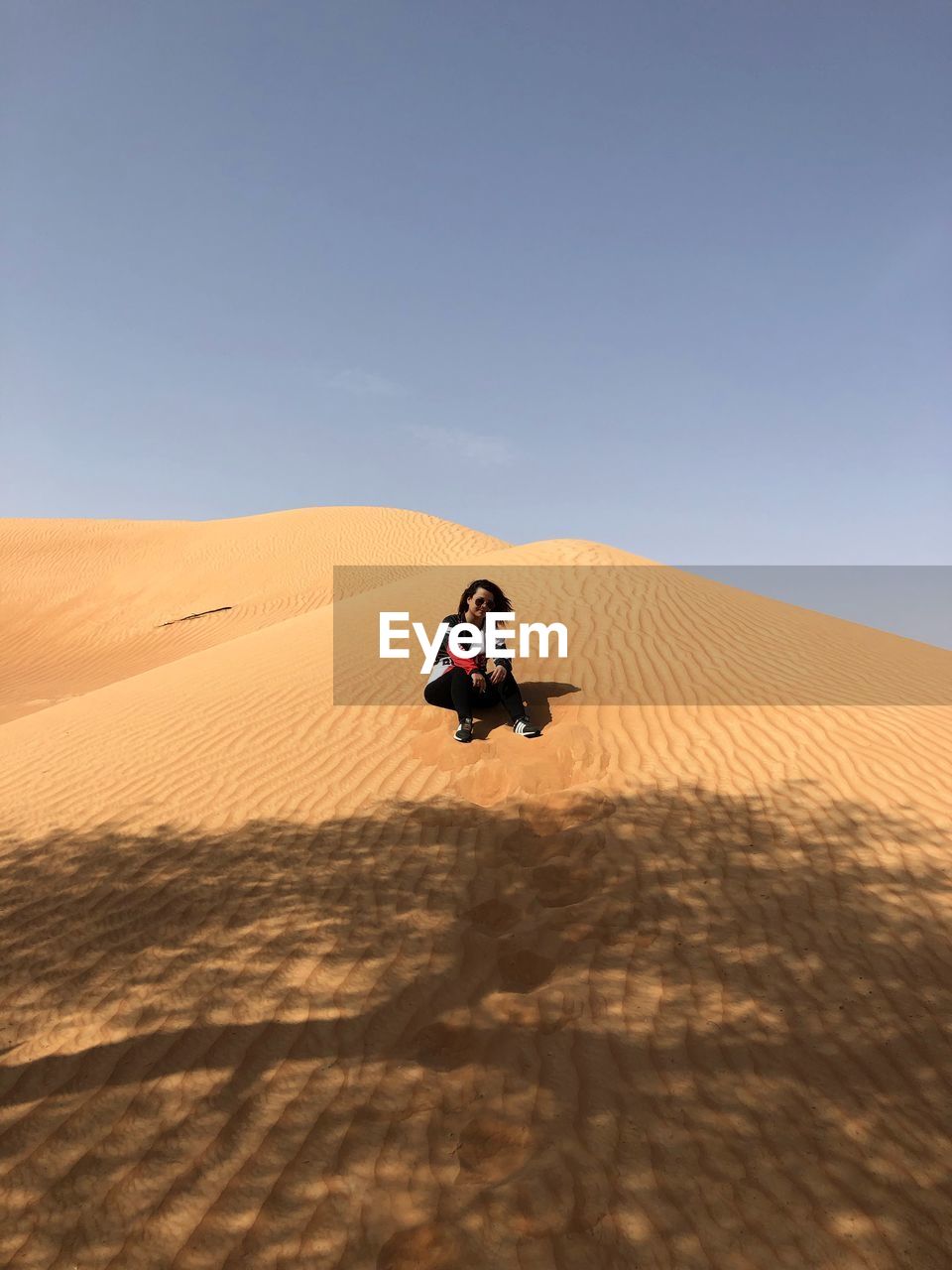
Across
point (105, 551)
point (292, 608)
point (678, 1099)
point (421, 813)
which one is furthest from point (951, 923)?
point (105, 551)

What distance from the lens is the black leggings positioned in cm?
733

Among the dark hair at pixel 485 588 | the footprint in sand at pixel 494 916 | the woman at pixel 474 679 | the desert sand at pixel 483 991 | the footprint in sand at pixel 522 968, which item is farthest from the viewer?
the dark hair at pixel 485 588

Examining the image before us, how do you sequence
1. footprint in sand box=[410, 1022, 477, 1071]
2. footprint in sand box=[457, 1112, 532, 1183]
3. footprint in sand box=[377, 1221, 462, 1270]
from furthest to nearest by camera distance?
footprint in sand box=[410, 1022, 477, 1071]
footprint in sand box=[457, 1112, 532, 1183]
footprint in sand box=[377, 1221, 462, 1270]

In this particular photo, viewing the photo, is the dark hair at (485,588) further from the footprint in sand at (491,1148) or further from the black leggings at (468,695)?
the footprint in sand at (491,1148)

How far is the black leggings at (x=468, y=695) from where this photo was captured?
733cm

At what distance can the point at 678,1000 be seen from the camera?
12.5ft

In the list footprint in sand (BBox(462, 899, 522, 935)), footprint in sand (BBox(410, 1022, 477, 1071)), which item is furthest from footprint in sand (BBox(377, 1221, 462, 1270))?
footprint in sand (BBox(462, 899, 522, 935))

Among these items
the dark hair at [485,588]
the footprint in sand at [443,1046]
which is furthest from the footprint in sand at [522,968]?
the dark hair at [485,588]

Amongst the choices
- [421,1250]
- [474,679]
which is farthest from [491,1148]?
[474,679]

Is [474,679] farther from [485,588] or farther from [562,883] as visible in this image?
[562,883]

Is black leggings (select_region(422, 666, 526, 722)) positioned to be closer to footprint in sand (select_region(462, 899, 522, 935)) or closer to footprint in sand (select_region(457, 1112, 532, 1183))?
footprint in sand (select_region(462, 899, 522, 935))

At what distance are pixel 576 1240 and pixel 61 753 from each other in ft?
24.6

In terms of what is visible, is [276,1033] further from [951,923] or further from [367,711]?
[367,711]

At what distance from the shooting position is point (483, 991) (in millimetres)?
3900
